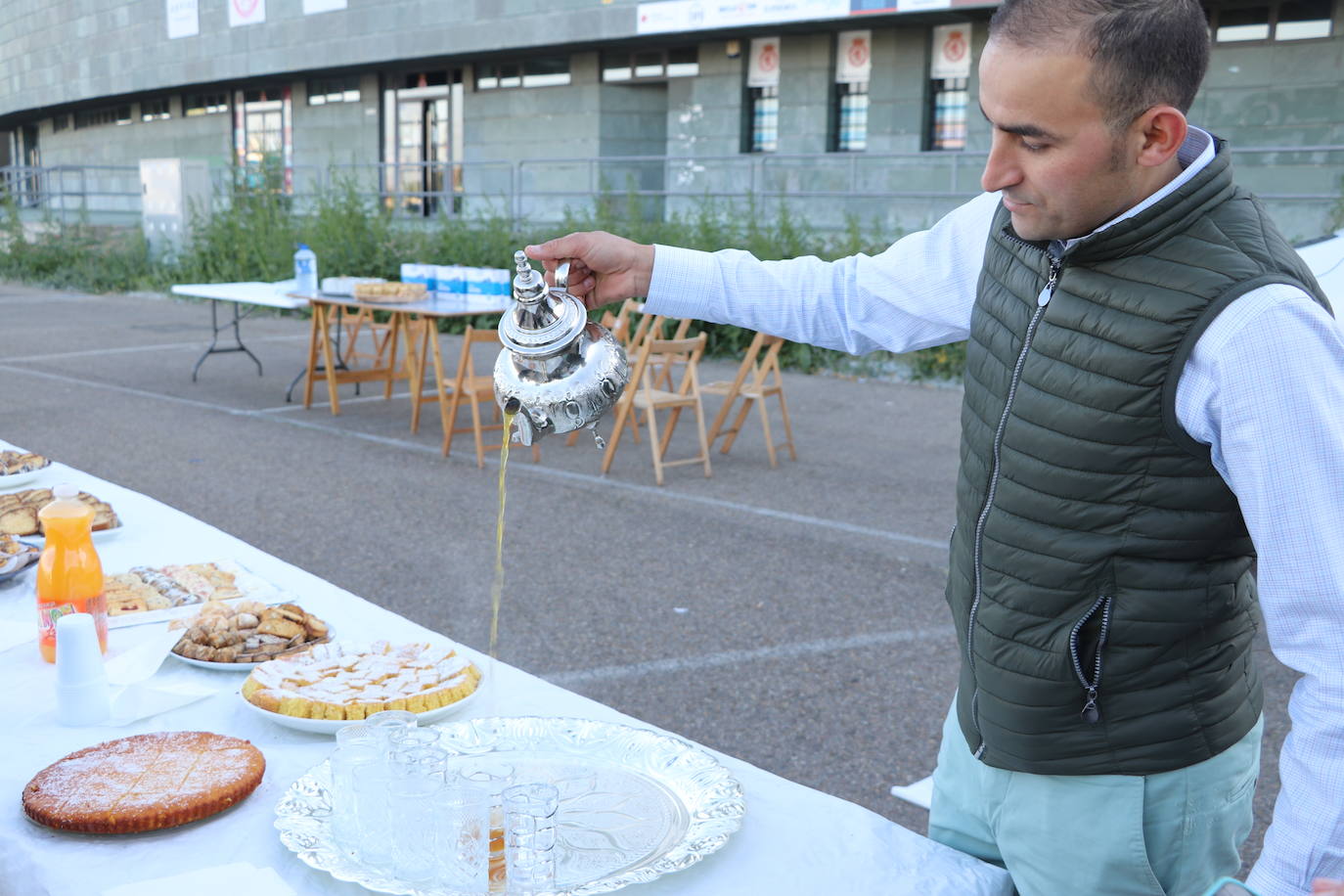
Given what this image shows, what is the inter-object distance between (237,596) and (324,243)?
15.4 m

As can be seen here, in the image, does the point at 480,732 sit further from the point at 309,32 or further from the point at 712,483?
the point at 309,32

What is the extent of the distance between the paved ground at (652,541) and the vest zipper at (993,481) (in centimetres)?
198

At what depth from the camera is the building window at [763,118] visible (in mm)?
19156

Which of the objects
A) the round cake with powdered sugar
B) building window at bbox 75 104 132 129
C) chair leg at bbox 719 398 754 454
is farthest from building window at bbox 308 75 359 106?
the round cake with powdered sugar

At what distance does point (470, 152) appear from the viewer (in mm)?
23500

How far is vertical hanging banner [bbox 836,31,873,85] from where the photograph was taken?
702 inches

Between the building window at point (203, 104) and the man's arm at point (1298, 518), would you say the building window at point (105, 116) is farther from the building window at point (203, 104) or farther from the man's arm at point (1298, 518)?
the man's arm at point (1298, 518)

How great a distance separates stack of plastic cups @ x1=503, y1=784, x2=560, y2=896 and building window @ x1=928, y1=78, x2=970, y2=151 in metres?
16.7

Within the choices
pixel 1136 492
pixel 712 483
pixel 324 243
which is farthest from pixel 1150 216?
pixel 324 243

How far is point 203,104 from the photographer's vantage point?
3014 centimetres

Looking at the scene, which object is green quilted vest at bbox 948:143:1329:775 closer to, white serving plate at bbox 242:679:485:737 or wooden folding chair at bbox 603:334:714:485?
white serving plate at bbox 242:679:485:737

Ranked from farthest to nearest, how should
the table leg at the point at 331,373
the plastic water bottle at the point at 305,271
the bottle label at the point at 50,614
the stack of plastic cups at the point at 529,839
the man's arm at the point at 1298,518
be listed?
the plastic water bottle at the point at 305,271 → the table leg at the point at 331,373 → the bottle label at the point at 50,614 → the stack of plastic cups at the point at 529,839 → the man's arm at the point at 1298,518

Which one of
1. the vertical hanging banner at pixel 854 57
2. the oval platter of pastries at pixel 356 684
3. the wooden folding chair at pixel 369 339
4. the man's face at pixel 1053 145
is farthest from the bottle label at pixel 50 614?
the vertical hanging banner at pixel 854 57

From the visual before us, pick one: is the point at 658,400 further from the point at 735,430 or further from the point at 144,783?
the point at 144,783
